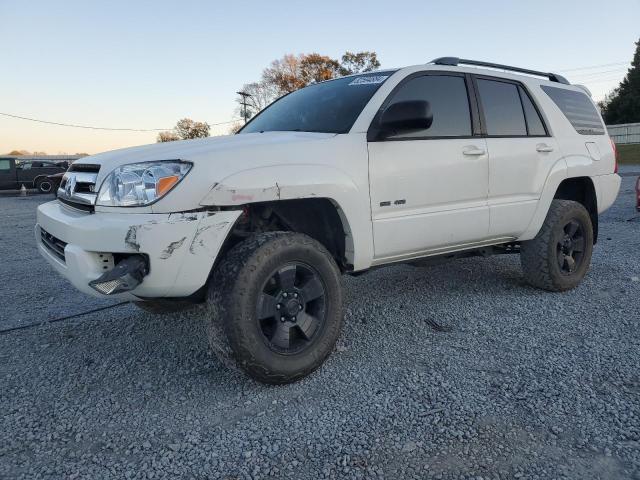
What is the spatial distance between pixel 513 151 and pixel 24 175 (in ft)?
76.6

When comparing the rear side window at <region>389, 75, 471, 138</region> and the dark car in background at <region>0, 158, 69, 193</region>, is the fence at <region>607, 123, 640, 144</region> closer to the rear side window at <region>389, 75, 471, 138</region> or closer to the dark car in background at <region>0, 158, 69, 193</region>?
the dark car in background at <region>0, 158, 69, 193</region>

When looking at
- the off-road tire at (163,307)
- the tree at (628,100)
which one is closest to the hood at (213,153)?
the off-road tire at (163,307)

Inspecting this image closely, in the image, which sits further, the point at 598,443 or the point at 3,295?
the point at 3,295

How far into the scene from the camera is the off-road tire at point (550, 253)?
164 inches

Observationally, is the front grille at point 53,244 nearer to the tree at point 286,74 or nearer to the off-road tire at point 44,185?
the off-road tire at point 44,185

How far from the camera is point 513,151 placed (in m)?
3.82

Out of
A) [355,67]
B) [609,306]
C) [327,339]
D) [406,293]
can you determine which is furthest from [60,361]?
[355,67]

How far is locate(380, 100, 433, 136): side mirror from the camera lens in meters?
2.90

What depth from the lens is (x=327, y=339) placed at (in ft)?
9.32

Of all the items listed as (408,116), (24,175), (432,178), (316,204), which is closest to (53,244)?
(316,204)

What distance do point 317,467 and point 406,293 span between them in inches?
101

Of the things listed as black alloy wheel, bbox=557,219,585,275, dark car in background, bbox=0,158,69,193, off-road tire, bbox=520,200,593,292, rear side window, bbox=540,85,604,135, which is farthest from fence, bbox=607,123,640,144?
off-road tire, bbox=520,200,593,292

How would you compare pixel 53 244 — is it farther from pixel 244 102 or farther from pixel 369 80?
pixel 244 102

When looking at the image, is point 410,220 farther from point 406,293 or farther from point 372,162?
point 406,293
